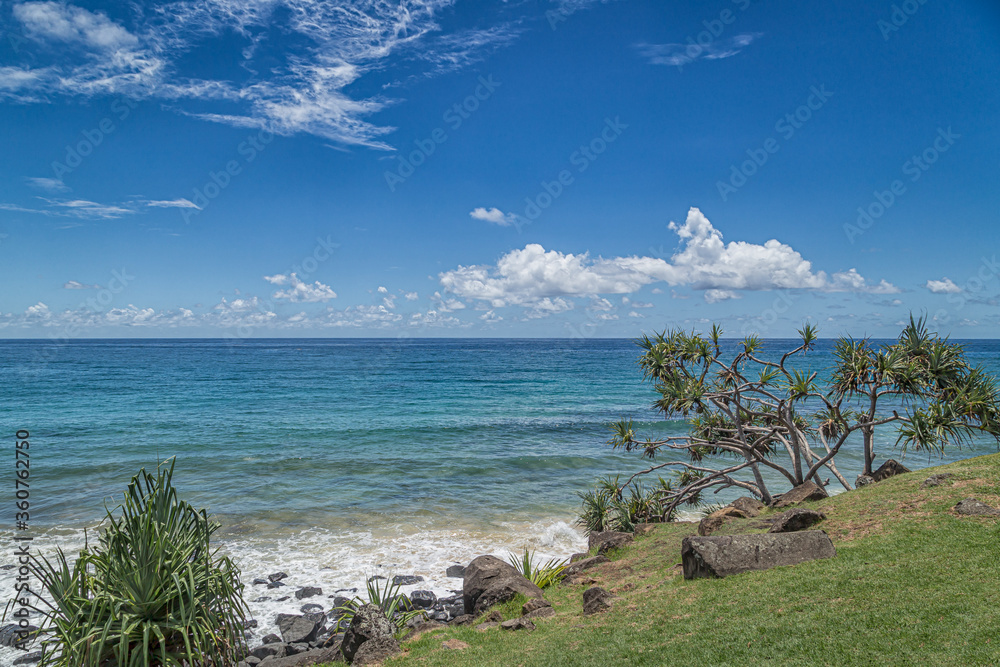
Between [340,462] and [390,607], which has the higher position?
[390,607]

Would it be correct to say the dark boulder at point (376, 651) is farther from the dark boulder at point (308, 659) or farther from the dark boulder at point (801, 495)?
the dark boulder at point (801, 495)

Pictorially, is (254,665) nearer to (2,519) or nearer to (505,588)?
(505,588)

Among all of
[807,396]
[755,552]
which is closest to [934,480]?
[807,396]

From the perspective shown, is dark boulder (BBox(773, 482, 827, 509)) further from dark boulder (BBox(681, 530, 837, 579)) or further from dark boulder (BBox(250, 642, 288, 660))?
dark boulder (BBox(250, 642, 288, 660))

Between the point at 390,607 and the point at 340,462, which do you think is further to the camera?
the point at 340,462

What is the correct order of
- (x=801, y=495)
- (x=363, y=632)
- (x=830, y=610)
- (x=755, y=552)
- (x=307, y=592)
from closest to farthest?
(x=830, y=610) → (x=363, y=632) → (x=755, y=552) → (x=307, y=592) → (x=801, y=495)

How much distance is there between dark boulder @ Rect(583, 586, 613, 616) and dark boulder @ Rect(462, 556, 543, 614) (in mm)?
1553

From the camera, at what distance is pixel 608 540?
1562cm

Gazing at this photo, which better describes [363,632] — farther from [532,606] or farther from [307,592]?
[307,592]

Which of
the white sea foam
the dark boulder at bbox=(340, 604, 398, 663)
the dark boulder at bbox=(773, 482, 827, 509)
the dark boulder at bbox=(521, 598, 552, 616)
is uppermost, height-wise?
the dark boulder at bbox=(773, 482, 827, 509)

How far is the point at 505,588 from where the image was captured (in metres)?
12.0

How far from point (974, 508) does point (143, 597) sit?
14.6 m

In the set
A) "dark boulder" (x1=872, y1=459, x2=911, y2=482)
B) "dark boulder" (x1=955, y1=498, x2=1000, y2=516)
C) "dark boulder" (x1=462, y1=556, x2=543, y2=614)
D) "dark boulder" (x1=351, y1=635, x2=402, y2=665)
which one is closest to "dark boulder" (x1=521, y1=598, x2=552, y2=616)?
"dark boulder" (x1=462, y1=556, x2=543, y2=614)

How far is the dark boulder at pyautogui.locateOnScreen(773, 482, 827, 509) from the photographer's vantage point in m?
14.7
